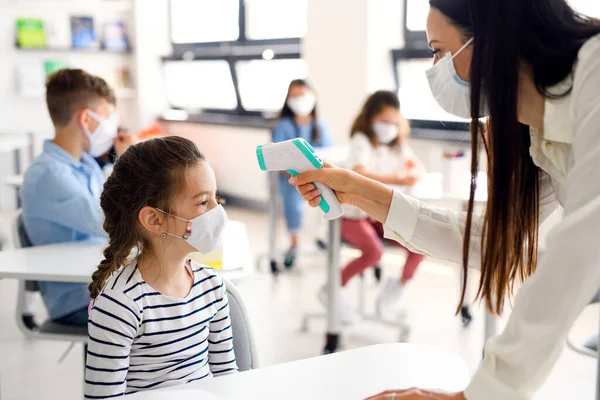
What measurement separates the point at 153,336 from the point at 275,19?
17.1 feet

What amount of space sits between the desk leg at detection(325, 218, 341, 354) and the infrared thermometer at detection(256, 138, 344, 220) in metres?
1.63

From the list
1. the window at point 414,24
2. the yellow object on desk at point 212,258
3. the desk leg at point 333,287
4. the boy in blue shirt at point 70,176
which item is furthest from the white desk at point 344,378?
the window at point 414,24

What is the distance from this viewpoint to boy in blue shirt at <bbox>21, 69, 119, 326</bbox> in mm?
2199

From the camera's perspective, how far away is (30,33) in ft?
21.1

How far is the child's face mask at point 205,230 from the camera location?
1.48 m

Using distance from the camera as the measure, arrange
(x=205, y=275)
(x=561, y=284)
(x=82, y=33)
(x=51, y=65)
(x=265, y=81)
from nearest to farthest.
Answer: (x=561, y=284)
(x=205, y=275)
(x=265, y=81)
(x=51, y=65)
(x=82, y=33)

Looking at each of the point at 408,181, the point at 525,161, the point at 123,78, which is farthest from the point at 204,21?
the point at 525,161

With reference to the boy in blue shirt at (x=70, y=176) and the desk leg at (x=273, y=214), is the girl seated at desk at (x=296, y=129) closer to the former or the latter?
the desk leg at (x=273, y=214)

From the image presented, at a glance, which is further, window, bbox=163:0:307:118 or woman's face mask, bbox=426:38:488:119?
window, bbox=163:0:307:118

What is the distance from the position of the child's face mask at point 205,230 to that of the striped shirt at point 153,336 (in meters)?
0.05

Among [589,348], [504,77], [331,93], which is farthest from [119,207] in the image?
[331,93]

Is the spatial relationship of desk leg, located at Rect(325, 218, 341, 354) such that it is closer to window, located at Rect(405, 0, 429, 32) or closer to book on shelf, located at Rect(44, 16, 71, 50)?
window, located at Rect(405, 0, 429, 32)

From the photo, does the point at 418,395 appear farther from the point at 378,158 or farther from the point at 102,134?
the point at 378,158

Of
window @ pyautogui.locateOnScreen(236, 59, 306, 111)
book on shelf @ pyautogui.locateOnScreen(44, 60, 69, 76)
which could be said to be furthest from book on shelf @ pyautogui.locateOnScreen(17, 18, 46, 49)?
window @ pyautogui.locateOnScreen(236, 59, 306, 111)
